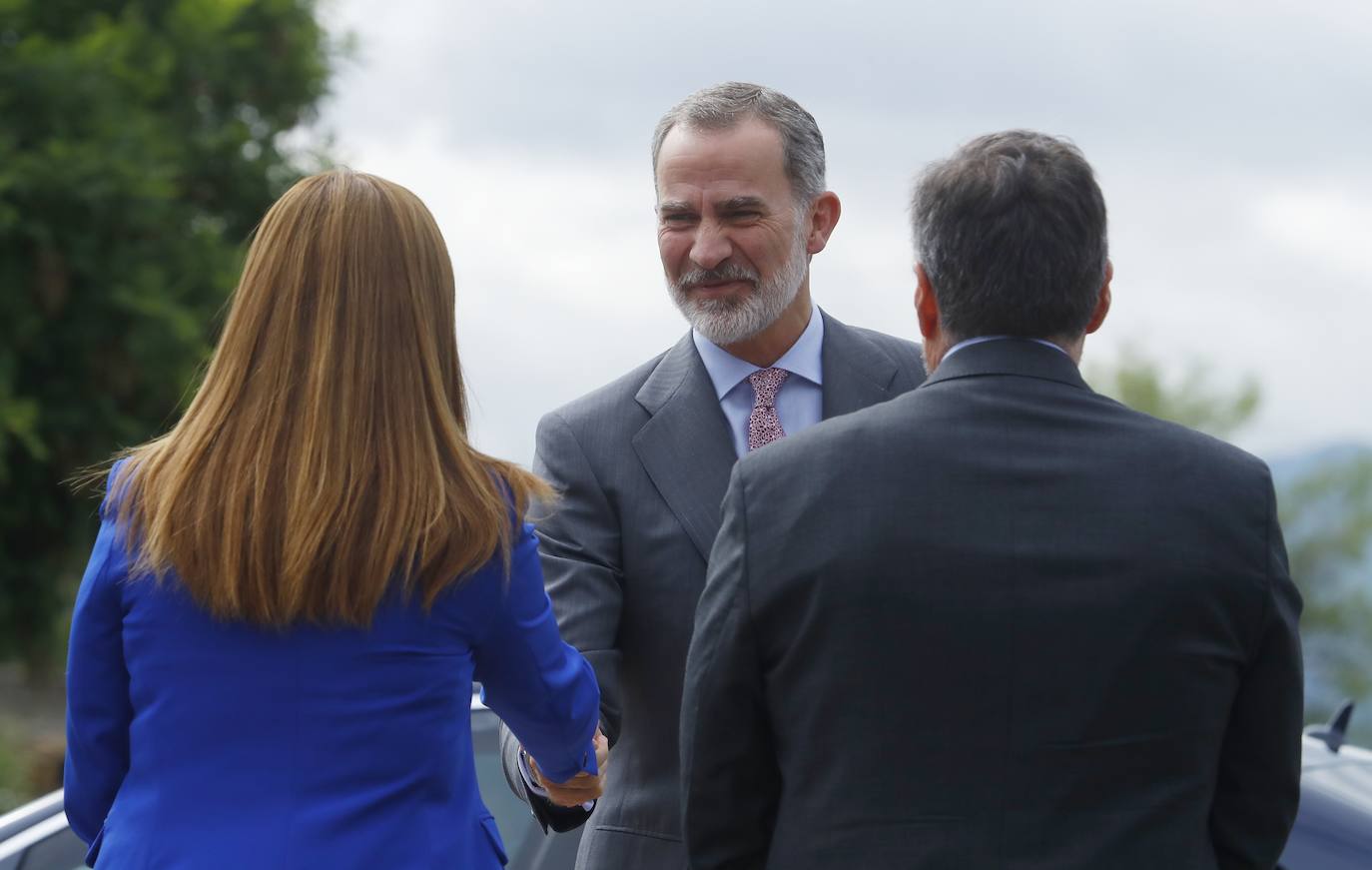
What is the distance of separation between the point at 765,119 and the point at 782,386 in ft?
1.51

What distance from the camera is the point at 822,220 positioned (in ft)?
9.86

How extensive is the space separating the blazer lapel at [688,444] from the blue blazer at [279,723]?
549mm

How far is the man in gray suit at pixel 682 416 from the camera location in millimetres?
2549

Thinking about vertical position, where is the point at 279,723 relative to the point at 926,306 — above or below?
below

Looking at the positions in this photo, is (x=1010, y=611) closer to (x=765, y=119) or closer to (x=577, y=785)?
(x=577, y=785)

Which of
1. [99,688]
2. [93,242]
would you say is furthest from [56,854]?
[93,242]

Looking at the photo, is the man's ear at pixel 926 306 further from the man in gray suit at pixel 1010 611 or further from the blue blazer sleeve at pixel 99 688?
the blue blazer sleeve at pixel 99 688

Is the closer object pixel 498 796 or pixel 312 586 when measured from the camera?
pixel 312 586

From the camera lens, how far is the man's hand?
7.68 ft

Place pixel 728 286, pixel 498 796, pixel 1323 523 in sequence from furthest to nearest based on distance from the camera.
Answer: pixel 1323 523 < pixel 498 796 < pixel 728 286

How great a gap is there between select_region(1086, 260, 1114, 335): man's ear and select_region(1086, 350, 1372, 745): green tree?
114ft

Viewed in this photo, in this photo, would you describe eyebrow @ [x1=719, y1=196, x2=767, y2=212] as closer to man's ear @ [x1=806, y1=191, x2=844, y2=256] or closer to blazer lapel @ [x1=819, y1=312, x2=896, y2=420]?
man's ear @ [x1=806, y1=191, x2=844, y2=256]

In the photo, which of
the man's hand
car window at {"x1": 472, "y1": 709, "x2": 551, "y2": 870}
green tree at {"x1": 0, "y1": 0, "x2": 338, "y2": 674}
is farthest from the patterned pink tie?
green tree at {"x1": 0, "y1": 0, "x2": 338, "y2": 674}

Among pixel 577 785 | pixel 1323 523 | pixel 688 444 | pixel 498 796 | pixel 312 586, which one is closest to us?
pixel 312 586
